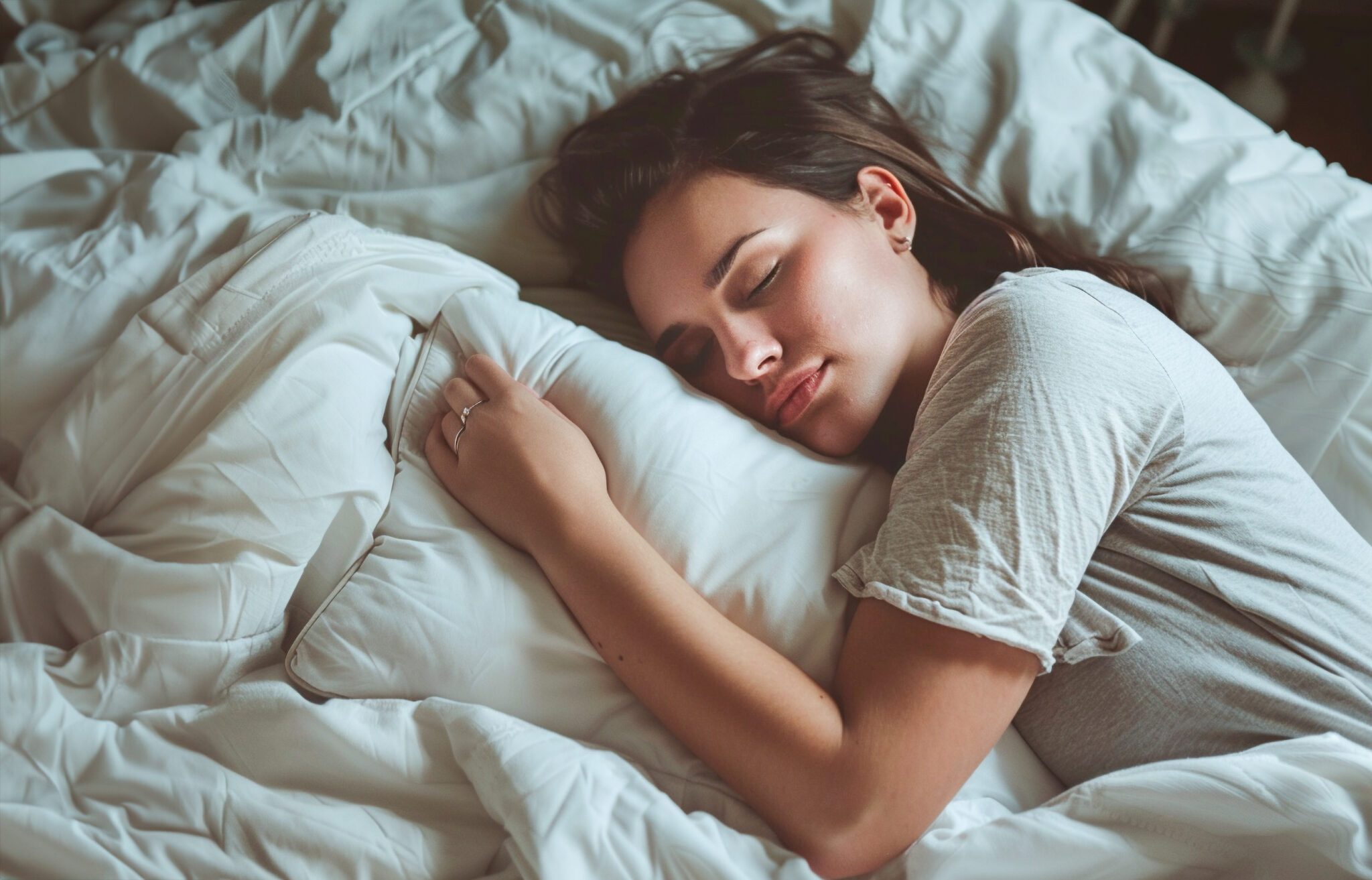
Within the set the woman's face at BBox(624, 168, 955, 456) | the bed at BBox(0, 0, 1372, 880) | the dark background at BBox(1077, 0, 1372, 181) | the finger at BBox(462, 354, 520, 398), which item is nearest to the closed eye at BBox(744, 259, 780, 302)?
the woman's face at BBox(624, 168, 955, 456)

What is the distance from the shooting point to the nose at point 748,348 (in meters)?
0.89

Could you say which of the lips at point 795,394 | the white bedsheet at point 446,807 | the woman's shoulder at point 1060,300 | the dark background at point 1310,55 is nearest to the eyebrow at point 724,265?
the lips at point 795,394

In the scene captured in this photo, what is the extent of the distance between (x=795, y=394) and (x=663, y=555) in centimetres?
22

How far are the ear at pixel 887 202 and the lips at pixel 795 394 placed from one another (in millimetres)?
208

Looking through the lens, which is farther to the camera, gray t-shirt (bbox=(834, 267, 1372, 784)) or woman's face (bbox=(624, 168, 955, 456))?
woman's face (bbox=(624, 168, 955, 456))

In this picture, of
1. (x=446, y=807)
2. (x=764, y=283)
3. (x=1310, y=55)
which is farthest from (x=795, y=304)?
(x=1310, y=55)

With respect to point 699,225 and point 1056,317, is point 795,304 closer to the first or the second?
point 699,225

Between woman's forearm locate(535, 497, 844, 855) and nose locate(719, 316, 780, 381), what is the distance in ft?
0.67

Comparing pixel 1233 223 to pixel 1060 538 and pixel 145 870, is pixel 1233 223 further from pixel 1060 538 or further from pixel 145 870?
pixel 145 870

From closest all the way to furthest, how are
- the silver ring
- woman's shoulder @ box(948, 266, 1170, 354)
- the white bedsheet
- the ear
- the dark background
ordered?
the white bedsheet
woman's shoulder @ box(948, 266, 1170, 354)
the silver ring
the ear
the dark background

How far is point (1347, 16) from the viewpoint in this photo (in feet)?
7.04

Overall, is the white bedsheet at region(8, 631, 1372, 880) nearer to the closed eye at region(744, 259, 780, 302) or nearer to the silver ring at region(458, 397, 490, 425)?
the silver ring at region(458, 397, 490, 425)

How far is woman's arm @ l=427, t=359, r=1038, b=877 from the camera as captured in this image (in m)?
0.67

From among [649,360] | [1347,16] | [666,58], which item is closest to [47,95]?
[666,58]
